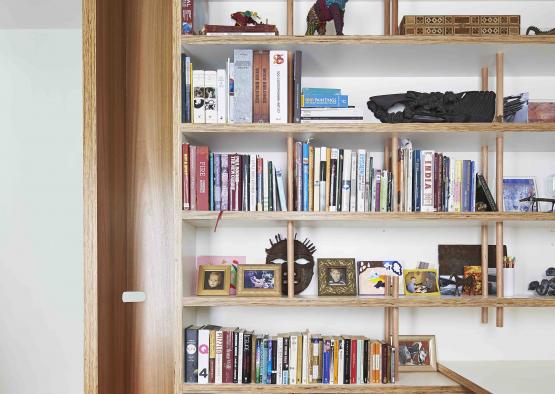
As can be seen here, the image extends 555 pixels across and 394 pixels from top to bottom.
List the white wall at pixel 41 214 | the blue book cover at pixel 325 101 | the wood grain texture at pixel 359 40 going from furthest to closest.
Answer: the white wall at pixel 41 214 → the blue book cover at pixel 325 101 → the wood grain texture at pixel 359 40

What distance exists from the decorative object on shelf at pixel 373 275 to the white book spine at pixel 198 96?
2.85ft

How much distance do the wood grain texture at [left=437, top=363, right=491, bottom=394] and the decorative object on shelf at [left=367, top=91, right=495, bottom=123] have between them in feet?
3.10

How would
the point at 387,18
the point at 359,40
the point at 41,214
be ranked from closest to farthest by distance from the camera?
the point at 359,40
the point at 387,18
the point at 41,214

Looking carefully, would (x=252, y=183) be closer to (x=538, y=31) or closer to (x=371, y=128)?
(x=371, y=128)

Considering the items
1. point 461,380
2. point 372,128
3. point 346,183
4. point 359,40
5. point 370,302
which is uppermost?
point 359,40

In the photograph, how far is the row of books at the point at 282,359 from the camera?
2.43m

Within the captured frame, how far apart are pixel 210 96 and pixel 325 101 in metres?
0.43

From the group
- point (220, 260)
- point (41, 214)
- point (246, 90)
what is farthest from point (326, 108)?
point (41, 214)

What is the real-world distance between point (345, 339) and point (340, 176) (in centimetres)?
61

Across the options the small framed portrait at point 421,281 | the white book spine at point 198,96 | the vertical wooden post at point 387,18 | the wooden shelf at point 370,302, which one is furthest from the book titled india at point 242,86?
the small framed portrait at point 421,281

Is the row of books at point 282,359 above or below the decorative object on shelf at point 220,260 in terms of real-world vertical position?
below

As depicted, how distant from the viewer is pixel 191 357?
2424 millimetres

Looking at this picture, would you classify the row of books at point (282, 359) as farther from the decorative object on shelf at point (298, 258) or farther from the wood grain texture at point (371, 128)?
the wood grain texture at point (371, 128)

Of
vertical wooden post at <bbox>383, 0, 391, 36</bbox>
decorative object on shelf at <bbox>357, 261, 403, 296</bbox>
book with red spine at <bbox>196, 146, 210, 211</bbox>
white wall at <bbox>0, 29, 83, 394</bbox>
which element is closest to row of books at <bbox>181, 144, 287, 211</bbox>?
book with red spine at <bbox>196, 146, 210, 211</bbox>
